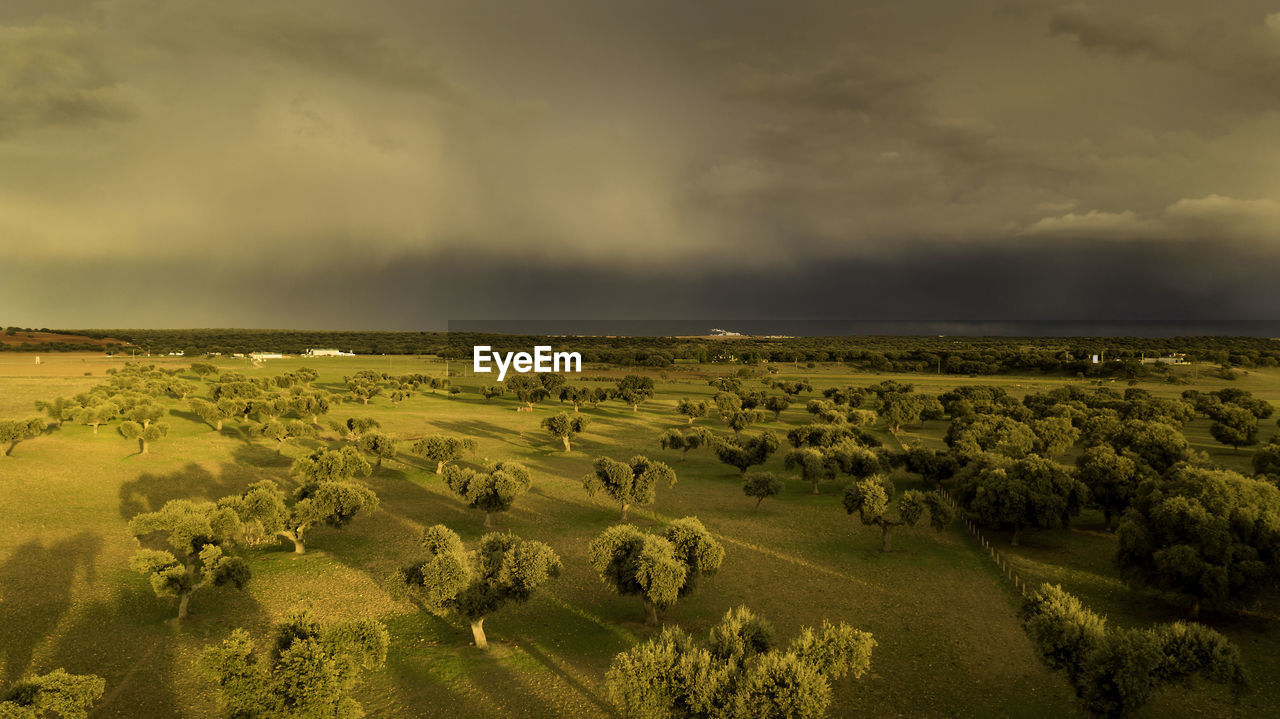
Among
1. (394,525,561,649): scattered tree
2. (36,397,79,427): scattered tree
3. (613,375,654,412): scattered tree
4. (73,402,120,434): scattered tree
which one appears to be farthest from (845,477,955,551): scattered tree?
(36,397,79,427): scattered tree

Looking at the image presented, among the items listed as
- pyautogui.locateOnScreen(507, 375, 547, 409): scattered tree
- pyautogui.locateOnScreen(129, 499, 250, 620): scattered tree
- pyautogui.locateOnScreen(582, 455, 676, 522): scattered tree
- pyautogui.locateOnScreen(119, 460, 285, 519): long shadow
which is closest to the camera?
pyautogui.locateOnScreen(129, 499, 250, 620): scattered tree

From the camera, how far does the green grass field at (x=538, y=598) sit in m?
24.9

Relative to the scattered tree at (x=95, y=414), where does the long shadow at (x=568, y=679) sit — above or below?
below

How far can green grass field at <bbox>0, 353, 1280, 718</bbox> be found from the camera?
81.6ft

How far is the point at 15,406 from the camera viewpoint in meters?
92.2

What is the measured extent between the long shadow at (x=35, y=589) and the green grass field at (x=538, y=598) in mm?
125

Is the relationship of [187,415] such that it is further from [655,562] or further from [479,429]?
[655,562]

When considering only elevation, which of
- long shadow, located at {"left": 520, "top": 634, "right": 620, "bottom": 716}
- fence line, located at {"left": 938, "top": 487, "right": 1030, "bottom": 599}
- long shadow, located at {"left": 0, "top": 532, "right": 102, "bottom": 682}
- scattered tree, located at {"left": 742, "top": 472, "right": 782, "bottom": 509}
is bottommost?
fence line, located at {"left": 938, "top": 487, "right": 1030, "bottom": 599}

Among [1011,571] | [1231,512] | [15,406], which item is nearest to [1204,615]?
[1231,512]

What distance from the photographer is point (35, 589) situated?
32.7 m

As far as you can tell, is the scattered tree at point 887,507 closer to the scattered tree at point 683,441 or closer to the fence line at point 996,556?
the fence line at point 996,556

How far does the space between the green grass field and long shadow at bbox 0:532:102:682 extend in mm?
125

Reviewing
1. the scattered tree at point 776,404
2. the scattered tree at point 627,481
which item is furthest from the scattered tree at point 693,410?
the scattered tree at point 627,481

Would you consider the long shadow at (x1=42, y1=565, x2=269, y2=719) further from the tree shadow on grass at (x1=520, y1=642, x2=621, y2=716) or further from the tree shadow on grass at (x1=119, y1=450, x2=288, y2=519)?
the tree shadow on grass at (x1=119, y1=450, x2=288, y2=519)
